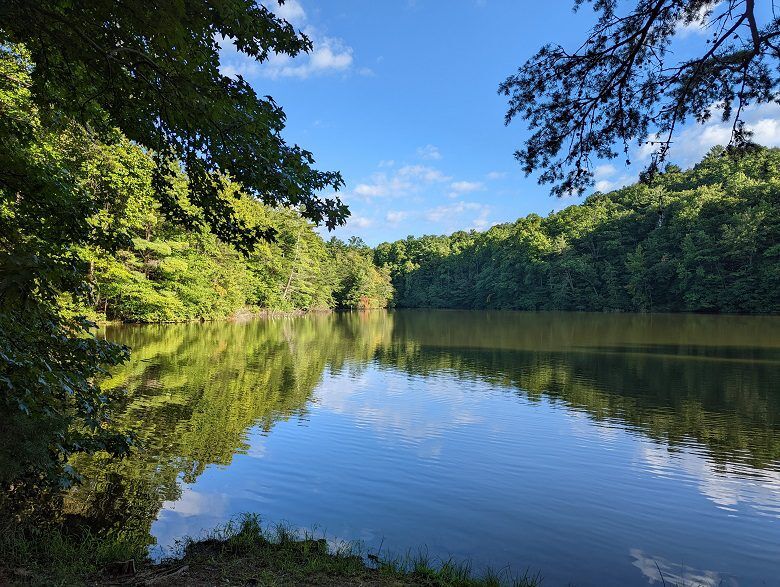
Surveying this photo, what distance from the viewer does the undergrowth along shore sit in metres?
4.11

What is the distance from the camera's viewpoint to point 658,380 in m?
16.8

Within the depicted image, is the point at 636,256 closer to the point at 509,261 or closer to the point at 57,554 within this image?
the point at 509,261

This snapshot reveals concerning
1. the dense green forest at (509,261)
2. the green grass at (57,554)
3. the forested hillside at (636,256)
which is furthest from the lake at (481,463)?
the forested hillside at (636,256)

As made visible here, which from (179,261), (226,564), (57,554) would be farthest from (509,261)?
(57,554)

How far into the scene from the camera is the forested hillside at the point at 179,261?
75.6 feet

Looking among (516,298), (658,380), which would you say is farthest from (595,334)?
(516,298)

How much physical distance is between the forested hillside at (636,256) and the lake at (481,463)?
26550 mm

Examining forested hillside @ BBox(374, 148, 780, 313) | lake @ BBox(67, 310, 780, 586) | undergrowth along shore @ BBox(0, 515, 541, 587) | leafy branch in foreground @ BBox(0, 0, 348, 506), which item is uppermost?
forested hillside @ BBox(374, 148, 780, 313)

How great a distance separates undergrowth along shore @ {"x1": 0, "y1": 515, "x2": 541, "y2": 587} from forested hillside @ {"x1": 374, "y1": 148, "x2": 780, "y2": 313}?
1436 inches

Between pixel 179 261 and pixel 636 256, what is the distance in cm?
5576

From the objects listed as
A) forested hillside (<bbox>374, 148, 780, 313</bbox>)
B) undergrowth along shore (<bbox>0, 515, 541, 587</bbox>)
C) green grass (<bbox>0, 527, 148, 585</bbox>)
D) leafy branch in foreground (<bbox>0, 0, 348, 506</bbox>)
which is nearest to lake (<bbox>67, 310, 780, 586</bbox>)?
undergrowth along shore (<bbox>0, 515, 541, 587</bbox>)

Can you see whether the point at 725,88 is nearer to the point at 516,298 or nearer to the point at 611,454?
the point at 611,454

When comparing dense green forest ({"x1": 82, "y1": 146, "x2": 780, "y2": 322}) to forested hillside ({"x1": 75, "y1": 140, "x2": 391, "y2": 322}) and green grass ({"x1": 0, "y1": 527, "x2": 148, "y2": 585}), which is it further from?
green grass ({"x1": 0, "y1": 527, "x2": 148, "y2": 585})

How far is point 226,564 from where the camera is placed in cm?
466
